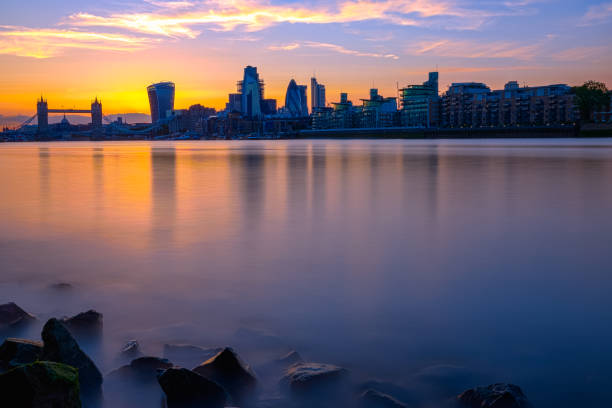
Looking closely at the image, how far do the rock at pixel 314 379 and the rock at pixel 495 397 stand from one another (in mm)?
705

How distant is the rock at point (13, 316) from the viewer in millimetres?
4152

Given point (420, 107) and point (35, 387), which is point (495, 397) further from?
point (420, 107)

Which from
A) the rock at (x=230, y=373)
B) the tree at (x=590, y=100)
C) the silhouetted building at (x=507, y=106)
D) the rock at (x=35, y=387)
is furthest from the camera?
the silhouetted building at (x=507, y=106)

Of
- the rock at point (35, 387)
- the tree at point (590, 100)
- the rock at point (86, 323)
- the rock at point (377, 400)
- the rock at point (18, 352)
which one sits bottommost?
the rock at point (377, 400)

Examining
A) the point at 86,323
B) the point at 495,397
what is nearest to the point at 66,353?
the point at 86,323

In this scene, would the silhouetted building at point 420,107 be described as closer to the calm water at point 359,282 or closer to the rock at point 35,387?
the calm water at point 359,282

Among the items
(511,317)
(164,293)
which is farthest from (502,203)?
(164,293)

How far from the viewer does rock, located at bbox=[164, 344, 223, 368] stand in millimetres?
3580

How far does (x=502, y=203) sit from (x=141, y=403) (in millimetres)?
9804

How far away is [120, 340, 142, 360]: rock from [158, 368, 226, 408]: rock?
0.71 m

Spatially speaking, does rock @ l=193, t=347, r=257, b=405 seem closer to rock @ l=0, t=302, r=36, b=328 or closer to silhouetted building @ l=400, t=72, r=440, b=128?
rock @ l=0, t=302, r=36, b=328

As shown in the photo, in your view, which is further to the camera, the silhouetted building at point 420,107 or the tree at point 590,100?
the silhouetted building at point 420,107

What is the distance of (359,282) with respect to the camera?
5.36m

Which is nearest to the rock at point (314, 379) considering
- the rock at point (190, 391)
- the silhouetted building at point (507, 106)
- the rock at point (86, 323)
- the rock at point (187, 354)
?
the rock at point (190, 391)
